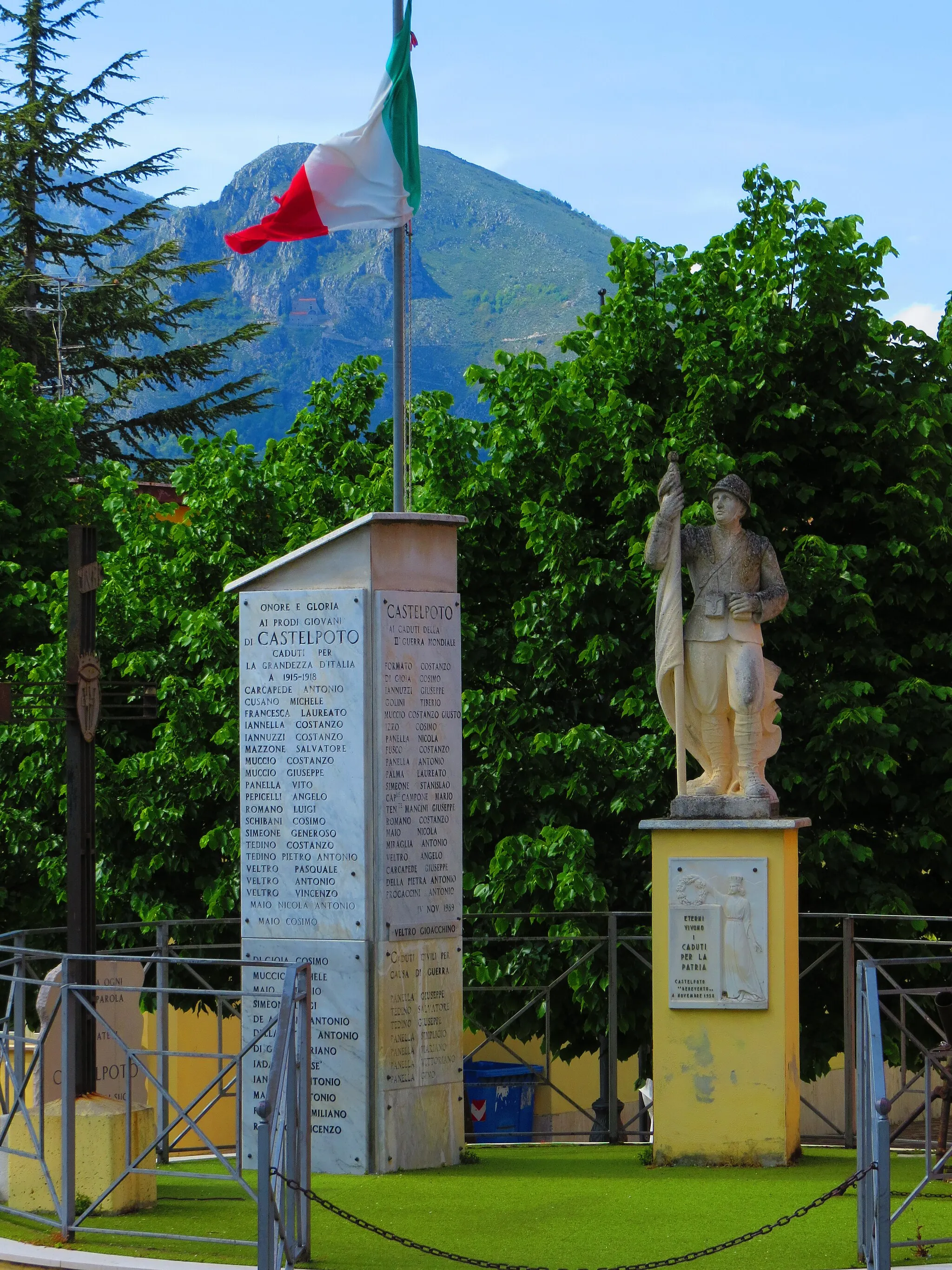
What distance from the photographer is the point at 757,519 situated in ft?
47.4

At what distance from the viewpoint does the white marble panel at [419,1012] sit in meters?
9.77

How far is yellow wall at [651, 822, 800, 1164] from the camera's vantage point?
9914 millimetres

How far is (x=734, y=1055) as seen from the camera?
9.98 metres

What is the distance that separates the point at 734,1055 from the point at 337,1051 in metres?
2.26

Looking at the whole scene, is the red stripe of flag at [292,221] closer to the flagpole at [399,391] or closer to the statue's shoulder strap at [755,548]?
the flagpole at [399,391]

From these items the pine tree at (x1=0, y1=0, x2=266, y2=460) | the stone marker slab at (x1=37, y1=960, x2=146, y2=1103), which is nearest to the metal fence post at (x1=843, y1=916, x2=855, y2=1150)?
the stone marker slab at (x1=37, y1=960, x2=146, y2=1103)

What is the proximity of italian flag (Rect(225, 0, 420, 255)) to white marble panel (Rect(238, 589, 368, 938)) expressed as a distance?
8.10ft

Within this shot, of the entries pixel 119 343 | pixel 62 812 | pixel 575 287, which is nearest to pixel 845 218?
pixel 62 812

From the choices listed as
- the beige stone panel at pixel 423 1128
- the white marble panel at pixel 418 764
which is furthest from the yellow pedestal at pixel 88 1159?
the white marble panel at pixel 418 764

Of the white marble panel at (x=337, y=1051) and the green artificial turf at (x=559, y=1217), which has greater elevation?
the white marble panel at (x=337, y=1051)

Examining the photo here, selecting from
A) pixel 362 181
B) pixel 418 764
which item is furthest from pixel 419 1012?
pixel 362 181

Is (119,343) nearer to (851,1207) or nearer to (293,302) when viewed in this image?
(851,1207)

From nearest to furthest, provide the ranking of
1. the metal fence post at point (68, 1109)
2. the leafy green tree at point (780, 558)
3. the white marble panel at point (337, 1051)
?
the metal fence post at point (68, 1109), the white marble panel at point (337, 1051), the leafy green tree at point (780, 558)

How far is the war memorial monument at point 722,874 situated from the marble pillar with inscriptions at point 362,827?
126 cm
